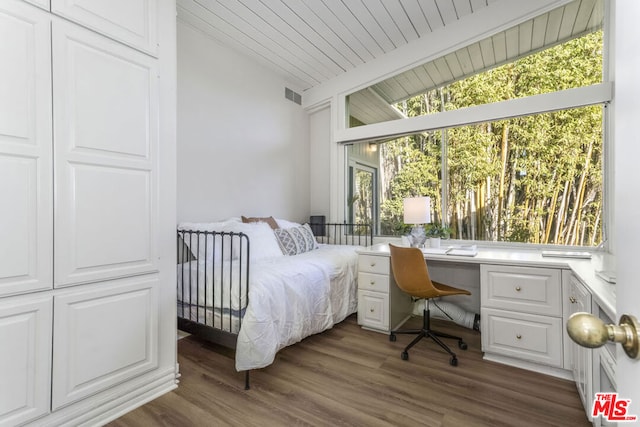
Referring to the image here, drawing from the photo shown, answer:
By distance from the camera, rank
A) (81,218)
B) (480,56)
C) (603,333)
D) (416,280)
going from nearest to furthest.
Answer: (603,333)
(81,218)
(416,280)
(480,56)

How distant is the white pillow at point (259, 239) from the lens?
2.73 meters

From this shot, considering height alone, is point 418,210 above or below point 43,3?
below

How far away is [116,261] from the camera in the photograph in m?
1.69

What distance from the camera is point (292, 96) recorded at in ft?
14.0

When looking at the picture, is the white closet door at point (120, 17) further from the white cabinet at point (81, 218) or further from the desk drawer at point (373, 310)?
the desk drawer at point (373, 310)

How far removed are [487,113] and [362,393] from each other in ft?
9.08

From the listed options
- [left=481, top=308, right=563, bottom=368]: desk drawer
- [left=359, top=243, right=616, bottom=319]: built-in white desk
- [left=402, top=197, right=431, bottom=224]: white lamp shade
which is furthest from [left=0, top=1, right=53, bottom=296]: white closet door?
[left=481, top=308, right=563, bottom=368]: desk drawer

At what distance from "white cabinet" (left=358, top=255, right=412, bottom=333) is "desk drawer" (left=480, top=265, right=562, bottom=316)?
2.55 ft

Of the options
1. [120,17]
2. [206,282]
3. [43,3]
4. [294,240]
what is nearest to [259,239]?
[294,240]

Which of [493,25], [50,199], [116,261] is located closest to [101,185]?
[50,199]

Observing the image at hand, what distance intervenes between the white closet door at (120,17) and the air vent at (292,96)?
2.40 m

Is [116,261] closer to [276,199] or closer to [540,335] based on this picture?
[276,199]

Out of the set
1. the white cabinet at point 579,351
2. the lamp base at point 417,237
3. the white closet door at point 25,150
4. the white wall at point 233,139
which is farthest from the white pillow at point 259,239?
the white cabinet at point 579,351

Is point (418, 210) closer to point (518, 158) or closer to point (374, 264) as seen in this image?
point (374, 264)
